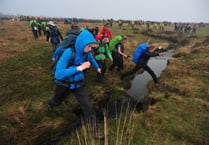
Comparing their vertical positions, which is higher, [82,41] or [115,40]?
[115,40]

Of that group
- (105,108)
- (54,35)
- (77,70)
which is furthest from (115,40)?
(77,70)

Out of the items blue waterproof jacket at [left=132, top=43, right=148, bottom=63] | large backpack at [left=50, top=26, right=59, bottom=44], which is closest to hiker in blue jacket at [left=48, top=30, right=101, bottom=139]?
blue waterproof jacket at [left=132, top=43, right=148, bottom=63]

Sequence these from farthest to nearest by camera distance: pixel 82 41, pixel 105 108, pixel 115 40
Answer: pixel 115 40, pixel 105 108, pixel 82 41

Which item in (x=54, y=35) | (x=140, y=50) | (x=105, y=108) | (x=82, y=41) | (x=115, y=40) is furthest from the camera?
(x=54, y=35)

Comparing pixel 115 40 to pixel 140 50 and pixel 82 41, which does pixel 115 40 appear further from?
pixel 82 41

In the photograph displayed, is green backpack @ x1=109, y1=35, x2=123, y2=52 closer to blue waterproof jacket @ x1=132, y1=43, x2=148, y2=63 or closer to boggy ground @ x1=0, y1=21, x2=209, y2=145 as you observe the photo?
blue waterproof jacket @ x1=132, y1=43, x2=148, y2=63

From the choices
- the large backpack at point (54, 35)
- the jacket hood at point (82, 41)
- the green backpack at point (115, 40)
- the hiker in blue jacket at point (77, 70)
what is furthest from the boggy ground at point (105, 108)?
the large backpack at point (54, 35)

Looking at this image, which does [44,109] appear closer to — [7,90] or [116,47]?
[7,90]

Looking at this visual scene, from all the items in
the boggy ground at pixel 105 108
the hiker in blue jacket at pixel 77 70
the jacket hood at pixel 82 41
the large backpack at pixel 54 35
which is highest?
the large backpack at pixel 54 35

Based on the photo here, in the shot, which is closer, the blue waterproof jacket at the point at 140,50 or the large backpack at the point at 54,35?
the blue waterproof jacket at the point at 140,50

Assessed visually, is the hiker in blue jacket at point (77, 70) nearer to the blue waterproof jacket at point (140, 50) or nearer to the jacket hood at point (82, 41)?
the jacket hood at point (82, 41)

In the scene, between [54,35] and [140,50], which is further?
[54,35]

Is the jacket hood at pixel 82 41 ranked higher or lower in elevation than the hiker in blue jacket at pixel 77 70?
higher

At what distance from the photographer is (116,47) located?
8.27 m
